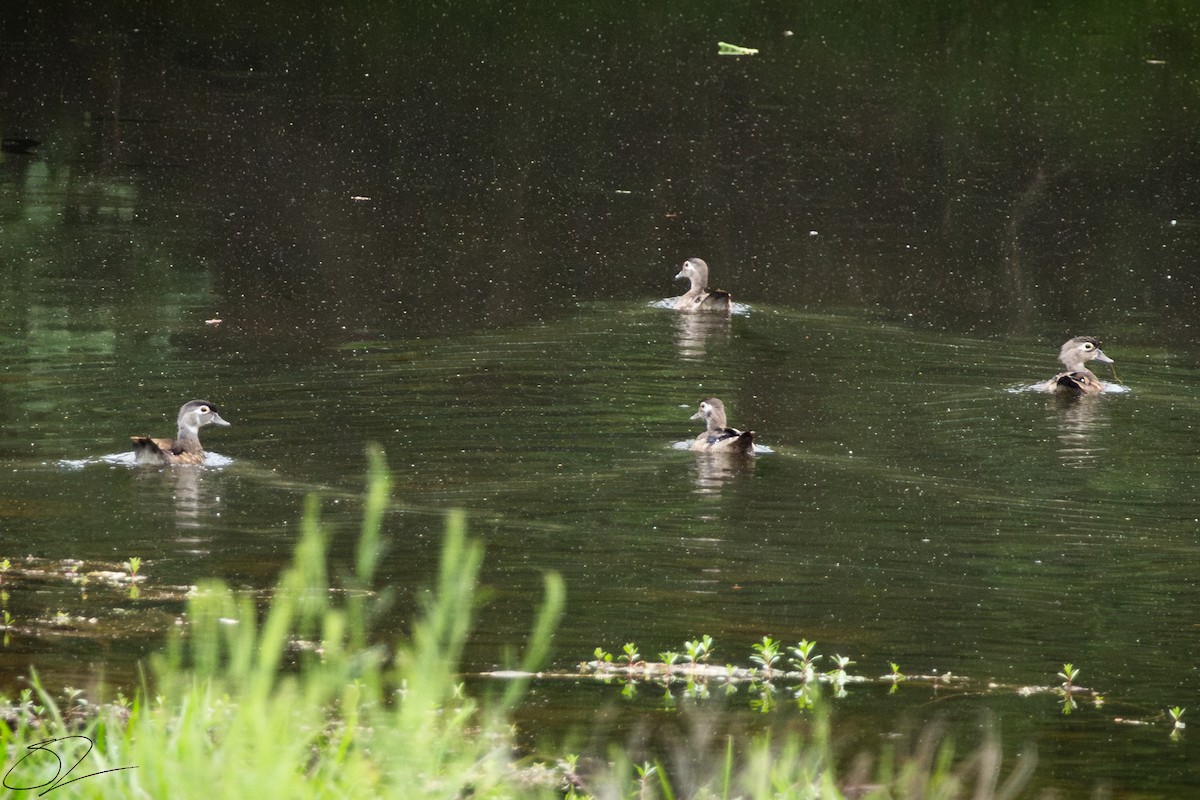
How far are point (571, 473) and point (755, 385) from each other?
3.41 meters

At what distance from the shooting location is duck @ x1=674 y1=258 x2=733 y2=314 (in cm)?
1803

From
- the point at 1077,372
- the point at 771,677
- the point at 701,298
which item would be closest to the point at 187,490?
the point at 771,677

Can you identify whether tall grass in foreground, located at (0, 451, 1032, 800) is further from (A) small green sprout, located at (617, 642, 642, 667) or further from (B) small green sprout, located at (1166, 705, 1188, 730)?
(B) small green sprout, located at (1166, 705, 1188, 730)

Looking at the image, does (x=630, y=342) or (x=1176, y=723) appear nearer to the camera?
(x=1176, y=723)

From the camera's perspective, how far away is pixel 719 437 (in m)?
13.4

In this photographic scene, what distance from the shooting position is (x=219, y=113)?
89.0 feet

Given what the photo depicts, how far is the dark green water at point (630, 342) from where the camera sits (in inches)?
402

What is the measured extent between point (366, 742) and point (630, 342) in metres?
10.4

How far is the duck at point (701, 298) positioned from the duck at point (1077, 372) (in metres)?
2.95

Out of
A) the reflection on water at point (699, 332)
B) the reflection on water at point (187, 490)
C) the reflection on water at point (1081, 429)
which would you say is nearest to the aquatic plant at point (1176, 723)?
the reflection on water at point (1081, 429)

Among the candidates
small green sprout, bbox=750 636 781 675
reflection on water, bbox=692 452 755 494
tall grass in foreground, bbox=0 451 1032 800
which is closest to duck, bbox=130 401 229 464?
reflection on water, bbox=692 452 755 494

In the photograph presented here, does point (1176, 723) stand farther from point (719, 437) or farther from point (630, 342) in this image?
point (630, 342)

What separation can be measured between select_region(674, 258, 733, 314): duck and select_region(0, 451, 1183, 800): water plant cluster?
30.1 feet

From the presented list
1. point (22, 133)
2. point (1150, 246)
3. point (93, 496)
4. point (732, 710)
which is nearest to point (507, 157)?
point (22, 133)
